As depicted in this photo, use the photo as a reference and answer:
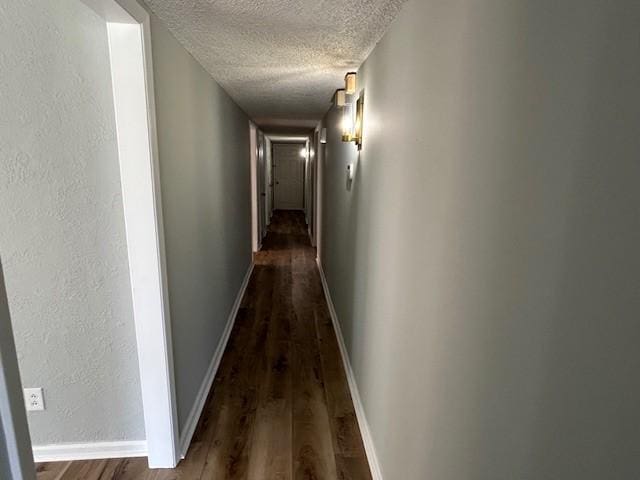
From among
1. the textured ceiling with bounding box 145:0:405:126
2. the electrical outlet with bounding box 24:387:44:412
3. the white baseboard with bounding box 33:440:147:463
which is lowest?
the white baseboard with bounding box 33:440:147:463

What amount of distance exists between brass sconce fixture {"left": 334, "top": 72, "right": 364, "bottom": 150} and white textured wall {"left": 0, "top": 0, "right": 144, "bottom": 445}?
137 centimetres

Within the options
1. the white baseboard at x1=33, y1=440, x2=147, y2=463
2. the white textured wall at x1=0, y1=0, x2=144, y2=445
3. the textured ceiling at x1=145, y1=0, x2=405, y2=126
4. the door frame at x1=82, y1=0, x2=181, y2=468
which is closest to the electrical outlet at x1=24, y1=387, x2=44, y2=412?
the white textured wall at x1=0, y1=0, x2=144, y2=445

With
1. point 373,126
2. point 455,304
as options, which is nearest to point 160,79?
point 373,126

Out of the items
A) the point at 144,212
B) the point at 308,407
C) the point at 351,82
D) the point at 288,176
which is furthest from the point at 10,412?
the point at 288,176

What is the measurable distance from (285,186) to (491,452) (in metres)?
10.9

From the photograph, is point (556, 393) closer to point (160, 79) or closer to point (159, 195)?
point (159, 195)

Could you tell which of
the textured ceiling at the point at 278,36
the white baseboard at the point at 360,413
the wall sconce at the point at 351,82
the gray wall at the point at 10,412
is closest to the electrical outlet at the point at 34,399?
the gray wall at the point at 10,412

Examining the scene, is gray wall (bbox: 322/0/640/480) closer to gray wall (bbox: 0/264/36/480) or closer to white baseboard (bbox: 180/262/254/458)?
gray wall (bbox: 0/264/36/480)

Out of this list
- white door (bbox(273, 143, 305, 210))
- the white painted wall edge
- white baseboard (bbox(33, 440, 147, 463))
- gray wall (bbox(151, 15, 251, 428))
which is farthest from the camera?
white door (bbox(273, 143, 305, 210))

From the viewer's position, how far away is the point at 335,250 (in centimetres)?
362

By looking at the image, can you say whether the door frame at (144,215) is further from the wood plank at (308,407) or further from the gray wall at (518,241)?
the gray wall at (518,241)

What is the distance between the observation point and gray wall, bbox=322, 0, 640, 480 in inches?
19.7

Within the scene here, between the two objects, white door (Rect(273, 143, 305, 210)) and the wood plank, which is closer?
the wood plank

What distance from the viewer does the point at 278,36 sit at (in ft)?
6.03
